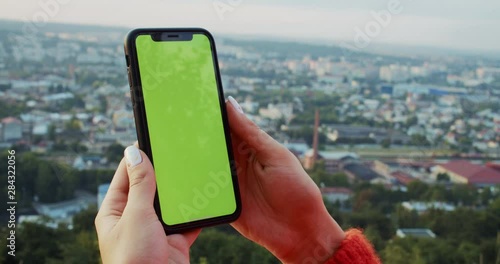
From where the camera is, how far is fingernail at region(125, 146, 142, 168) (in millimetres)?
658

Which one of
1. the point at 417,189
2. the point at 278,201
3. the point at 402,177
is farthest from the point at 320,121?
the point at 278,201

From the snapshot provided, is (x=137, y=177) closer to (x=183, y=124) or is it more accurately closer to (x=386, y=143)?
(x=183, y=124)

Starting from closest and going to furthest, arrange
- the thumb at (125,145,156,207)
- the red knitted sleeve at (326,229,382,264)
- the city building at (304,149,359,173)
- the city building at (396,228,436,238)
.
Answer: the thumb at (125,145,156,207), the red knitted sleeve at (326,229,382,264), the city building at (396,228,436,238), the city building at (304,149,359,173)

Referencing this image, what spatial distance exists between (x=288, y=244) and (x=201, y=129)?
0.22m

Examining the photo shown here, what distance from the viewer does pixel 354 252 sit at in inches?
29.5

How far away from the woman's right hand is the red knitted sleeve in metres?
0.02

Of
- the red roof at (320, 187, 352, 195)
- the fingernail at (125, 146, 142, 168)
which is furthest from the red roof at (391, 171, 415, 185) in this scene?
the fingernail at (125, 146, 142, 168)

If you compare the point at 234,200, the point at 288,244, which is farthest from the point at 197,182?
the point at 288,244

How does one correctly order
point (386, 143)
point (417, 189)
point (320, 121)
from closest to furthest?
point (417, 189)
point (320, 121)
point (386, 143)

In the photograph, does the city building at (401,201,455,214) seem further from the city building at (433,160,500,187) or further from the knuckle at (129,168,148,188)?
the knuckle at (129,168,148,188)

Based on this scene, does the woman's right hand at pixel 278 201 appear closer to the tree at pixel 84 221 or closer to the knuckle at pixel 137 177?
the knuckle at pixel 137 177

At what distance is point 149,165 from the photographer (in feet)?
2.18

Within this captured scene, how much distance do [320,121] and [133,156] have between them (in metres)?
3.39

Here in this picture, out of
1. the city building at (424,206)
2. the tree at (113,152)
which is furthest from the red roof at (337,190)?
the tree at (113,152)
